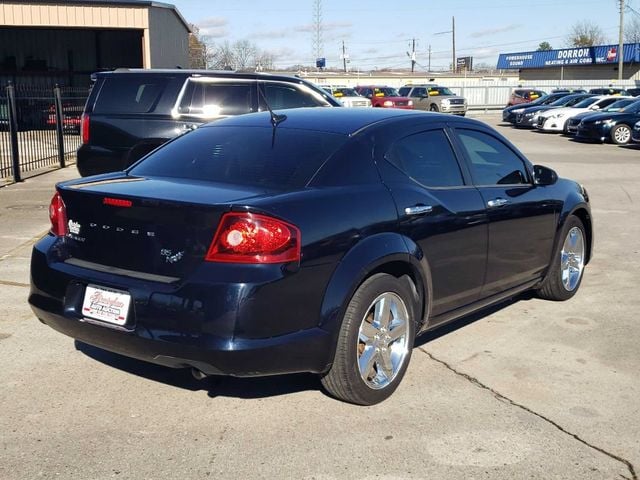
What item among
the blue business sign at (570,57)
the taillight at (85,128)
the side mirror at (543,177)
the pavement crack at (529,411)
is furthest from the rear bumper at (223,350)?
the blue business sign at (570,57)

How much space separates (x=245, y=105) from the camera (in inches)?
392

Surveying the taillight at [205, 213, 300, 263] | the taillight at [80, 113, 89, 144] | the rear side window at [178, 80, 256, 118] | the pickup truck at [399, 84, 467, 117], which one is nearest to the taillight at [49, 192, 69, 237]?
the taillight at [205, 213, 300, 263]

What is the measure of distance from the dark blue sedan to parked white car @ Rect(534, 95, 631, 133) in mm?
25955

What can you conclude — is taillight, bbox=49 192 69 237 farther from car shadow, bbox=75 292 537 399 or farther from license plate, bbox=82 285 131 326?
A: car shadow, bbox=75 292 537 399

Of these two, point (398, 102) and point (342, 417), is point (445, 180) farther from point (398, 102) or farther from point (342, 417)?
point (398, 102)

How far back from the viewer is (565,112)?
30.3 metres

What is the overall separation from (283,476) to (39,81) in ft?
108

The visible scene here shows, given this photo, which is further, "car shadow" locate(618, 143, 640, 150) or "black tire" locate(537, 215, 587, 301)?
"car shadow" locate(618, 143, 640, 150)

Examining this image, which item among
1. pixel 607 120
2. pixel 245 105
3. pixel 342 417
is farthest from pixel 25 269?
pixel 607 120

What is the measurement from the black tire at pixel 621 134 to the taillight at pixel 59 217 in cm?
2276

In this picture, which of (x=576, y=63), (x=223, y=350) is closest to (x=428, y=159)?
(x=223, y=350)

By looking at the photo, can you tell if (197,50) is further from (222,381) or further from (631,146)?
(222,381)

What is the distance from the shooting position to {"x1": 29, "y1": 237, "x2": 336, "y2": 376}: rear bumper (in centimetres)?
366

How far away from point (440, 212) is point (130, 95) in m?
5.86
